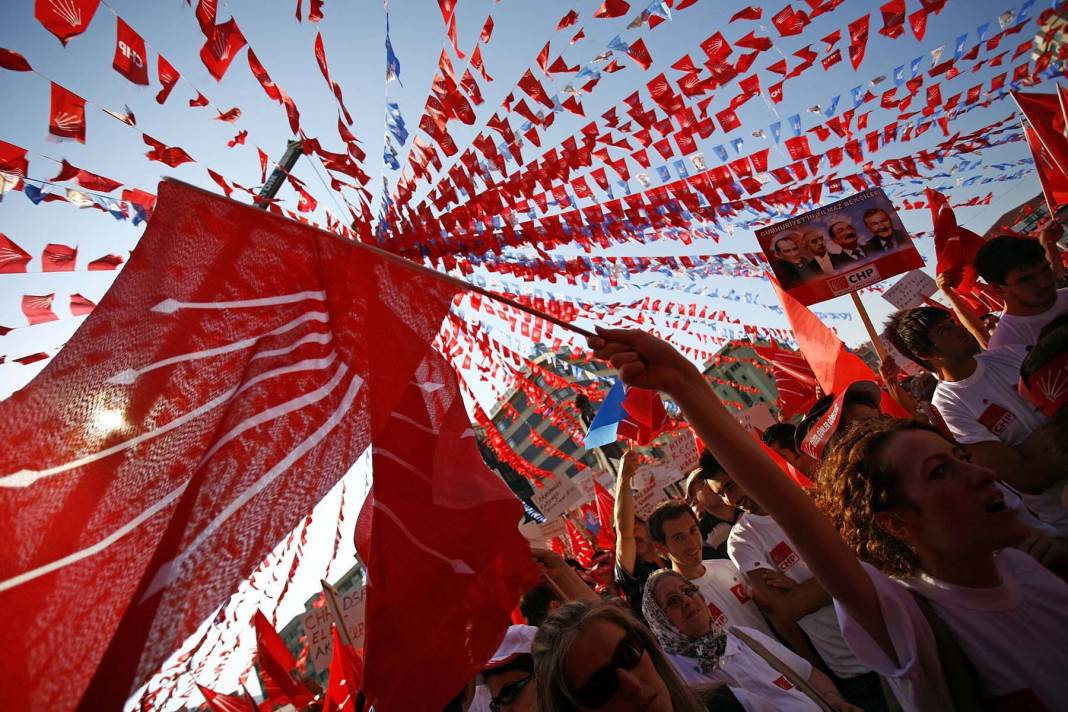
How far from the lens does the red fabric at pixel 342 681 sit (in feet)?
19.9

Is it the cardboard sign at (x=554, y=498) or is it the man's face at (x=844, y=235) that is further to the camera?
the cardboard sign at (x=554, y=498)

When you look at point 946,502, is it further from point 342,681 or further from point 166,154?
point 342,681

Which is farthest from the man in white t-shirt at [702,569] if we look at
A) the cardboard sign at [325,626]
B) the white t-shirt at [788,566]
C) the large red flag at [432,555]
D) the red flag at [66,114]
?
the cardboard sign at [325,626]

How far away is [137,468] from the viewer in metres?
1.70

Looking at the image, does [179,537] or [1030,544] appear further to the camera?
[1030,544]

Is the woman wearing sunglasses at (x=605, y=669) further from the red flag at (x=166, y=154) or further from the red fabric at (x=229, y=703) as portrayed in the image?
the red fabric at (x=229, y=703)

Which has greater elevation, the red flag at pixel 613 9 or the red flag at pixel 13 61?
the red flag at pixel 13 61

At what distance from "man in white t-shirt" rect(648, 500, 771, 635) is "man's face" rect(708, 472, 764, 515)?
34 centimetres

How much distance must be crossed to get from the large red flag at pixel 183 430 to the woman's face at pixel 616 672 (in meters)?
0.38

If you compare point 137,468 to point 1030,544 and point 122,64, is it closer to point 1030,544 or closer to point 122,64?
point 122,64

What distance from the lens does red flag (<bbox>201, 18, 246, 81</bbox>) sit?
127 inches

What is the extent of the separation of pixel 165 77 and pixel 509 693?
12.5 feet

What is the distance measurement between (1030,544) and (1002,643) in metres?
0.51

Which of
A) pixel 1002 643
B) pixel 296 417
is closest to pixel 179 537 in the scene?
pixel 296 417
